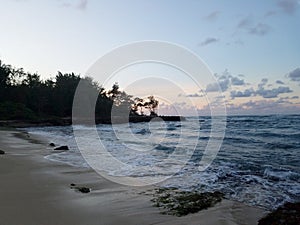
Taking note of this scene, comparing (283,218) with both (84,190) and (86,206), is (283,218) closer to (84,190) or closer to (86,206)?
(86,206)

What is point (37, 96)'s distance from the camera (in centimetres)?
6762

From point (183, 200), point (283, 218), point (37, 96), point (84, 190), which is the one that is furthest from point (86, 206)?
point (37, 96)

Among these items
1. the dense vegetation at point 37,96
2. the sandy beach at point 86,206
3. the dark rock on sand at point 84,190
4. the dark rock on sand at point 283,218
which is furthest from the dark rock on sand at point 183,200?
the dense vegetation at point 37,96

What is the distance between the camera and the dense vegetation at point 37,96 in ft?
181

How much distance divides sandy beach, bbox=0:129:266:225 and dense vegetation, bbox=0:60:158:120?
47.6 m

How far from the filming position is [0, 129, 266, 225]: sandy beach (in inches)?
211

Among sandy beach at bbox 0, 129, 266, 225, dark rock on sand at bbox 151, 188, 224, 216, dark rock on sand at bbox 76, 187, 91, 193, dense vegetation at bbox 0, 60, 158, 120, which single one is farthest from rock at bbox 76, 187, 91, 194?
dense vegetation at bbox 0, 60, 158, 120

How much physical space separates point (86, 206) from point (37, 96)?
65.9 m

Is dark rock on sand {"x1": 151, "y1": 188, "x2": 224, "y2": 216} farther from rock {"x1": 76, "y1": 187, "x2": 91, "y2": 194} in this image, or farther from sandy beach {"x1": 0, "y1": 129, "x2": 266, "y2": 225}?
rock {"x1": 76, "y1": 187, "x2": 91, "y2": 194}

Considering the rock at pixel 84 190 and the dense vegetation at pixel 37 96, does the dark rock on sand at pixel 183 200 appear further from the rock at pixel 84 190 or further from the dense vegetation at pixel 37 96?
the dense vegetation at pixel 37 96

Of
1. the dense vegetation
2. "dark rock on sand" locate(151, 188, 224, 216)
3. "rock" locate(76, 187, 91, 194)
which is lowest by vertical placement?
"dark rock on sand" locate(151, 188, 224, 216)

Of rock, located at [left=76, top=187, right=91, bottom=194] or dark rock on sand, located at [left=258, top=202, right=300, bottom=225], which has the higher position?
rock, located at [left=76, top=187, right=91, bottom=194]

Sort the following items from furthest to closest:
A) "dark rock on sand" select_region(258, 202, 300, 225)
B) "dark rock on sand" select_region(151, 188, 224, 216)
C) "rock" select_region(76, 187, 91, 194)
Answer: "rock" select_region(76, 187, 91, 194) → "dark rock on sand" select_region(151, 188, 224, 216) → "dark rock on sand" select_region(258, 202, 300, 225)

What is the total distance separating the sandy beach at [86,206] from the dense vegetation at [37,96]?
156 ft
